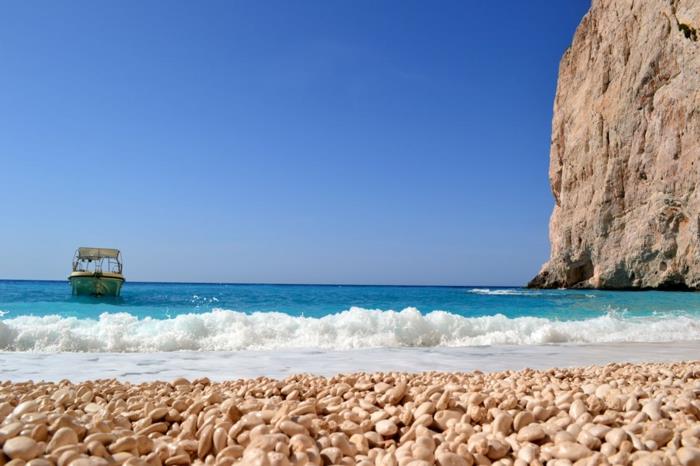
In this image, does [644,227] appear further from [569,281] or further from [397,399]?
[397,399]

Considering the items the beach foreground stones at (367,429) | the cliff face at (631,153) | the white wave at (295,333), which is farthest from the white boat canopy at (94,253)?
the cliff face at (631,153)

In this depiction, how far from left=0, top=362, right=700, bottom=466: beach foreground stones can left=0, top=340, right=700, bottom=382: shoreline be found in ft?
7.87

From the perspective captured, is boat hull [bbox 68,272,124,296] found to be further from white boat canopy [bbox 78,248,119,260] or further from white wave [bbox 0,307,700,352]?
white wave [bbox 0,307,700,352]

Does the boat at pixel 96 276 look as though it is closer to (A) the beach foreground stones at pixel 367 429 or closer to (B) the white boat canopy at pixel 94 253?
(B) the white boat canopy at pixel 94 253

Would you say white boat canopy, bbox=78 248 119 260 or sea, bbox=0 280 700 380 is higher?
white boat canopy, bbox=78 248 119 260

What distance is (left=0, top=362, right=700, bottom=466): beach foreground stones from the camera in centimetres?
207

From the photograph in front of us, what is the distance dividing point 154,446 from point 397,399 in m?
1.43

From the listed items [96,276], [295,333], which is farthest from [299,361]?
[96,276]

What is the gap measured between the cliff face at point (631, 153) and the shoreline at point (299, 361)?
2822 cm

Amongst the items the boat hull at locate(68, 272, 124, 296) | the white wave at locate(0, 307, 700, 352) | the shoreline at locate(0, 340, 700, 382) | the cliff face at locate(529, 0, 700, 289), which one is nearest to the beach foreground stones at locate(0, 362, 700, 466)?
the shoreline at locate(0, 340, 700, 382)

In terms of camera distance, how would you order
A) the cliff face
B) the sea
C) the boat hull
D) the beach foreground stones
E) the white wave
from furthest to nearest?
the cliff face < the boat hull < the white wave < the sea < the beach foreground stones

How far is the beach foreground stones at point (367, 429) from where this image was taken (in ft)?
6.81

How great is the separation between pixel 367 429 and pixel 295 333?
23.2 feet

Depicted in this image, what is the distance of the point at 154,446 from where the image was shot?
2271 mm
